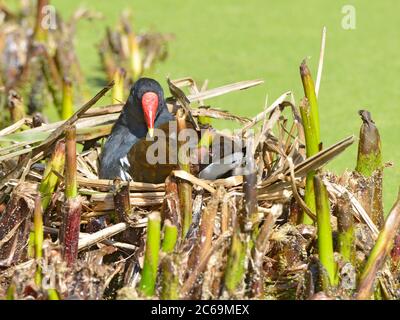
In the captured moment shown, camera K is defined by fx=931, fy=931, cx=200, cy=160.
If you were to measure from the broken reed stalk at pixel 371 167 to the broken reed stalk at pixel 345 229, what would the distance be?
206 millimetres

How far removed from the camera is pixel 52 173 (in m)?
1.93

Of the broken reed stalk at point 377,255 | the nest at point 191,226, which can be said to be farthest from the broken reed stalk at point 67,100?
the broken reed stalk at point 377,255

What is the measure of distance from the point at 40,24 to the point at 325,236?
214 cm

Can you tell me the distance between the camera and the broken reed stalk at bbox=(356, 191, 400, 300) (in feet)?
5.52

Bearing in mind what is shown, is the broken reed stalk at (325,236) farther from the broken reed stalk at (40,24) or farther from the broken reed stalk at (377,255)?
the broken reed stalk at (40,24)

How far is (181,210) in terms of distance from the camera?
1834 millimetres

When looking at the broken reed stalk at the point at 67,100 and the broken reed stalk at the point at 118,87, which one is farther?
the broken reed stalk at the point at 118,87

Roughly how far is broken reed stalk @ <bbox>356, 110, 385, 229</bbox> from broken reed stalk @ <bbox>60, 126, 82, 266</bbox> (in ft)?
1.97

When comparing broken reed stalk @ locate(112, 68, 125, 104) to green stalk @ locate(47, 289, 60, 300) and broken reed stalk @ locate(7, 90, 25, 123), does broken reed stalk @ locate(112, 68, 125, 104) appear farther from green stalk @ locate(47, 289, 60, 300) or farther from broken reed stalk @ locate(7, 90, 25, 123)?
green stalk @ locate(47, 289, 60, 300)

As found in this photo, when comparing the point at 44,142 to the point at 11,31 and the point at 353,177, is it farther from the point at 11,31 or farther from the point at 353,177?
the point at 11,31

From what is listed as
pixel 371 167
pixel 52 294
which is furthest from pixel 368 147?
pixel 52 294

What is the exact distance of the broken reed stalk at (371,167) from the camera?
1.93 meters

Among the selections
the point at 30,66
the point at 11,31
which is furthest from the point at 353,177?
the point at 11,31

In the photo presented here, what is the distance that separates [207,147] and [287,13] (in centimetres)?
278
